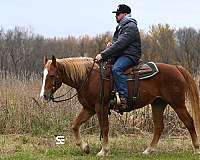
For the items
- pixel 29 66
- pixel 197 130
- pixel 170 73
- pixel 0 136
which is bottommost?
pixel 29 66

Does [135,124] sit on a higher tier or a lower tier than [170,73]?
lower

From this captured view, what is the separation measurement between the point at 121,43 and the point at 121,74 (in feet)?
1.83

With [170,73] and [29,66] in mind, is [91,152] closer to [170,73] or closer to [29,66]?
[170,73]

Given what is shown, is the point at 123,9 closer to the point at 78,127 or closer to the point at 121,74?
the point at 121,74

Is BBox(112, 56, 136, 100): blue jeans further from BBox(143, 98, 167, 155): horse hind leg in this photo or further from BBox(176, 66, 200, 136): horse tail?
BBox(176, 66, 200, 136): horse tail

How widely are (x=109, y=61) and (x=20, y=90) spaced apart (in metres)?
4.52

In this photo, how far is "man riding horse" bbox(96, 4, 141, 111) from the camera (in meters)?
7.78

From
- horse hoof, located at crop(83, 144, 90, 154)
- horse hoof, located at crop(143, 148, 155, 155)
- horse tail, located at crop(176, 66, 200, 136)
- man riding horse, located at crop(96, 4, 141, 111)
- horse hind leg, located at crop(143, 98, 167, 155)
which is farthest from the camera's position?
horse hind leg, located at crop(143, 98, 167, 155)

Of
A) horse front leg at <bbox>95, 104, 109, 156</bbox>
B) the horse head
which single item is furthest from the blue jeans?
the horse head

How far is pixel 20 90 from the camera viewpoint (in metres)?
11.9

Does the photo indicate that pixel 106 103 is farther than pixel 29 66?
No

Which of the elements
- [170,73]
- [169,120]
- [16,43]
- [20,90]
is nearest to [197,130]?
[170,73]

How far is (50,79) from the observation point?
24.8ft

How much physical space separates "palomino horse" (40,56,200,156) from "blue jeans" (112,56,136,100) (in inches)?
9.4
